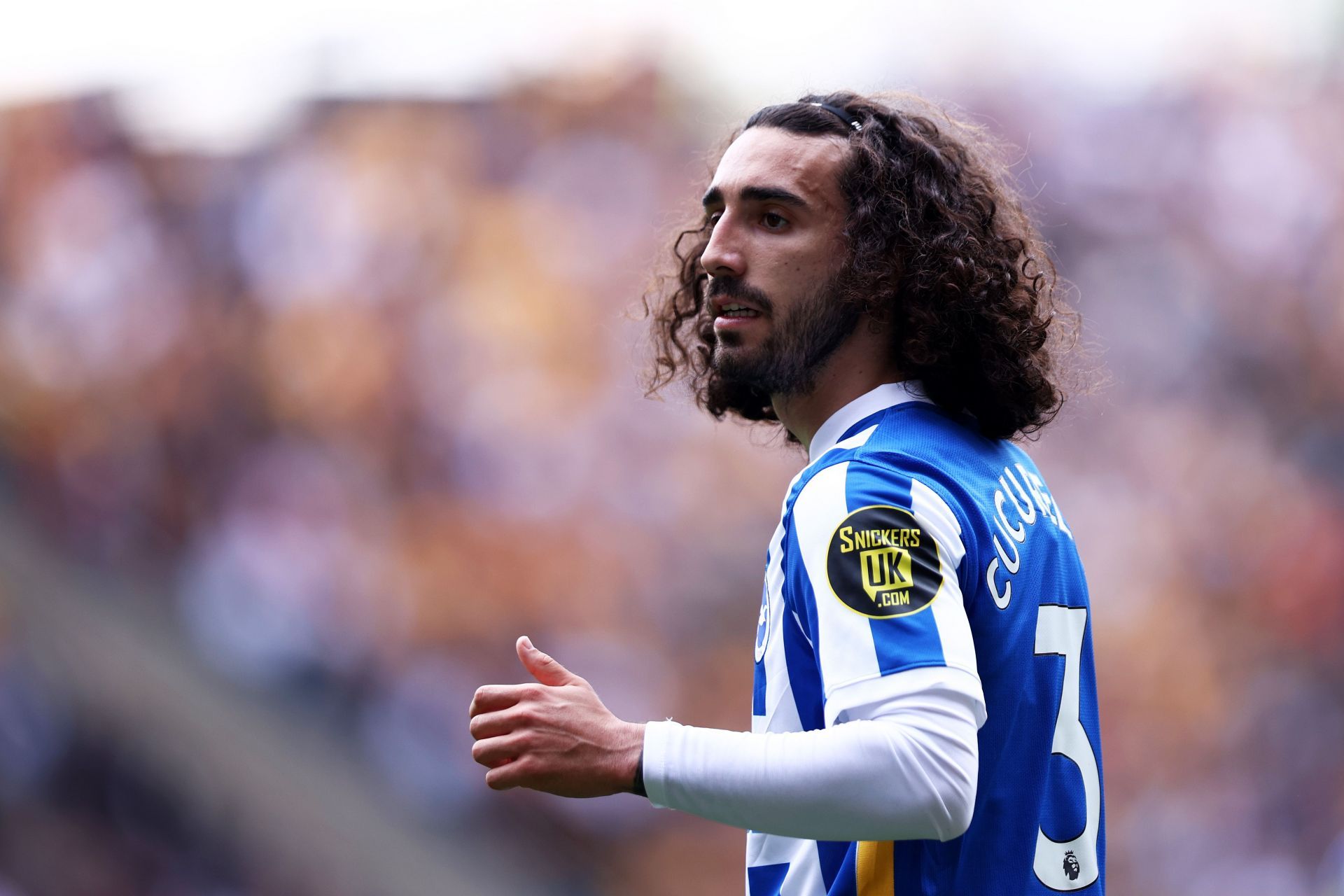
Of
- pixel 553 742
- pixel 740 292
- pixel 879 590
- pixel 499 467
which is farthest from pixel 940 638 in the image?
pixel 499 467

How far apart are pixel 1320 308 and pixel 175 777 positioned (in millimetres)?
7118

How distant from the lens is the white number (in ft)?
4.99

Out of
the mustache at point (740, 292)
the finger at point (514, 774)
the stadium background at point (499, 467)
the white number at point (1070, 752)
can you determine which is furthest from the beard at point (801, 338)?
the stadium background at point (499, 467)

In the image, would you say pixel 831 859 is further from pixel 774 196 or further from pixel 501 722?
pixel 774 196

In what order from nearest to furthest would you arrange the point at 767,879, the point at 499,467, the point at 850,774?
1. the point at 850,774
2. the point at 767,879
3. the point at 499,467

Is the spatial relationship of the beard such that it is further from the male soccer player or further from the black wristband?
the black wristband

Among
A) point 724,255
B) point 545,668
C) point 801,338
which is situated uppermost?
point 724,255

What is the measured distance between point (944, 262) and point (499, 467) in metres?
5.21

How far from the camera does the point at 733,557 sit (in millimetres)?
6617

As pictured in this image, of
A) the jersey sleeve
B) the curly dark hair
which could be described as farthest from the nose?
the jersey sleeve

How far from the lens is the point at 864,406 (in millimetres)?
1707

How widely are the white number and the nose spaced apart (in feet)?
2.19

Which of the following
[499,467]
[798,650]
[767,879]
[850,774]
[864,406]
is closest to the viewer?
[850,774]

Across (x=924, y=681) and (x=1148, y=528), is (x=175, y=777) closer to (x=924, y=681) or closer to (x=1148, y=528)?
(x=1148, y=528)
